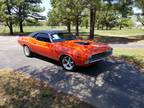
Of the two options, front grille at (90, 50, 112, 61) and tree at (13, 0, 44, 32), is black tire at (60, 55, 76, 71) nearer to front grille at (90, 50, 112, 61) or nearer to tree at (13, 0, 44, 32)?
front grille at (90, 50, 112, 61)

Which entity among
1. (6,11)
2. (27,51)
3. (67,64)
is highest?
(6,11)

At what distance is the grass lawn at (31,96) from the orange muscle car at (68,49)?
1.56 m

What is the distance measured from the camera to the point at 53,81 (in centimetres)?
659

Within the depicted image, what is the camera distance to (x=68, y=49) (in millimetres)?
7449

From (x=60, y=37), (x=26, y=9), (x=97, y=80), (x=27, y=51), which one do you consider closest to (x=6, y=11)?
(x=26, y=9)

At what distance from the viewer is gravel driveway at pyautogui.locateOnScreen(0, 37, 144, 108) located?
17.1 feet

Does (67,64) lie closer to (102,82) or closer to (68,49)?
(68,49)

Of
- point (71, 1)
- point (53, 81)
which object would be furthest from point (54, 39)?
point (71, 1)

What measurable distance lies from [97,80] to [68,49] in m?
1.61

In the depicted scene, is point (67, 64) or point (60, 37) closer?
point (67, 64)

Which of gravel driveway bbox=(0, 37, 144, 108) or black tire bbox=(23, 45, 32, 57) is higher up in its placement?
black tire bbox=(23, 45, 32, 57)

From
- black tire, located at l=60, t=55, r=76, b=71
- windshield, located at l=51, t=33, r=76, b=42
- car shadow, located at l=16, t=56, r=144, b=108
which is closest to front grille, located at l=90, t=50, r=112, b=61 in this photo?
car shadow, located at l=16, t=56, r=144, b=108

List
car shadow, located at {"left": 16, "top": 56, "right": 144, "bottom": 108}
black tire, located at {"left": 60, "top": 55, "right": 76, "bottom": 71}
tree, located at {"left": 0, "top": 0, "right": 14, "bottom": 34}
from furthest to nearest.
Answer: tree, located at {"left": 0, "top": 0, "right": 14, "bottom": 34} → black tire, located at {"left": 60, "top": 55, "right": 76, "bottom": 71} → car shadow, located at {"left": 16, "top": 56, "right": 144, "bottom": 108}

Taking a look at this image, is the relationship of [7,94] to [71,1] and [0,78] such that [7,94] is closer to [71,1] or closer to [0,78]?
[0,78]
